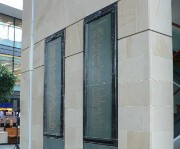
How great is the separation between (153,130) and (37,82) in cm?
478

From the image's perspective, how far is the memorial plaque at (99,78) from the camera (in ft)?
21.9

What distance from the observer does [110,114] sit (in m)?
6.52

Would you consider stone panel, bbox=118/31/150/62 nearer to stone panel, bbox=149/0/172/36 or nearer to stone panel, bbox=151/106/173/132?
stone panel, bbox=149/0/172/36

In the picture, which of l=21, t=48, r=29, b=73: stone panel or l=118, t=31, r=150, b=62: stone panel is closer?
l=118, t=31, r=150, b=62: stone panel

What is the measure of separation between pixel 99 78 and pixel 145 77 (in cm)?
139

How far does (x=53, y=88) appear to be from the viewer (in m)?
8.80

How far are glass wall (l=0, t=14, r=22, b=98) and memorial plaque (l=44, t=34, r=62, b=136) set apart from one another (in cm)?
2533

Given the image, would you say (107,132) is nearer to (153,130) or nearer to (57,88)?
(153,130)

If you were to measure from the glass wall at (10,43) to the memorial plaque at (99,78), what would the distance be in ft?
89.8

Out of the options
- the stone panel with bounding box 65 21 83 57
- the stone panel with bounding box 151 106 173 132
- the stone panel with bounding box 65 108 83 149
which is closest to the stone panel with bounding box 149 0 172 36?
the stone panel with bounding box 151 106 173 132

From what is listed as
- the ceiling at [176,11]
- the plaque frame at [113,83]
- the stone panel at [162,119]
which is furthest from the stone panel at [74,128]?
the ceiling at [176,11]

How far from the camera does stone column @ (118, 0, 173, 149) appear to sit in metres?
5.77

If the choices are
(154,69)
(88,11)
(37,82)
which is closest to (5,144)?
(37,82)

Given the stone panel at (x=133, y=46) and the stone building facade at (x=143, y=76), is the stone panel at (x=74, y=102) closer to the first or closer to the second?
the stone building facade at (x=143, y=76)
